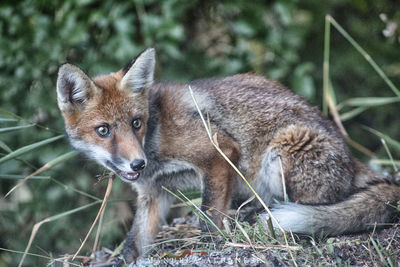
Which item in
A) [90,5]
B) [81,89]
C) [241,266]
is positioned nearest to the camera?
[241,266]

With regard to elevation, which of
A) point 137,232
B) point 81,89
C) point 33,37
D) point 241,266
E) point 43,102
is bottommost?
point 137,232

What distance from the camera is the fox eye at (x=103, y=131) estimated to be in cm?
416

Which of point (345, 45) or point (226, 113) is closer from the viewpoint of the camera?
point (226, 113)

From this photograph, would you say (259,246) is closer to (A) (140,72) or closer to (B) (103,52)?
(A) (140,72)

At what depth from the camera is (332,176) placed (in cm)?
429

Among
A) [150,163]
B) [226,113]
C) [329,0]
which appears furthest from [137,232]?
[329,0]

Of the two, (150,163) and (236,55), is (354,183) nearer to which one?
(150,163)

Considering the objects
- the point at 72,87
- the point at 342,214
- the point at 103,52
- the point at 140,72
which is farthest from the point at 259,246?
the point at 103,52

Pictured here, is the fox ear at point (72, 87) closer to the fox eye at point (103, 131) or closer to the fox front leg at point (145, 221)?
the fox eye at point (103, 131)

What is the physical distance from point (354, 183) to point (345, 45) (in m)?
2.64

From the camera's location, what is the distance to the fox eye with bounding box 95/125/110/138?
13.7 ft

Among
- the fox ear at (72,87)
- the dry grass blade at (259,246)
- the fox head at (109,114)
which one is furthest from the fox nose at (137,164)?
the dry grass blade at (259,246)

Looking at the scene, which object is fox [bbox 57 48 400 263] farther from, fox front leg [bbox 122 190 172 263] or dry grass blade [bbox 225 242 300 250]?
dry grass blade [bbox 225 242 300 250]

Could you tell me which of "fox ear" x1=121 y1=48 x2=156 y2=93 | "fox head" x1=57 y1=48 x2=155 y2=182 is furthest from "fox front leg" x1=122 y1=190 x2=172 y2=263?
"fox ear" x1=121 y1=48 x2=156 y2=93
